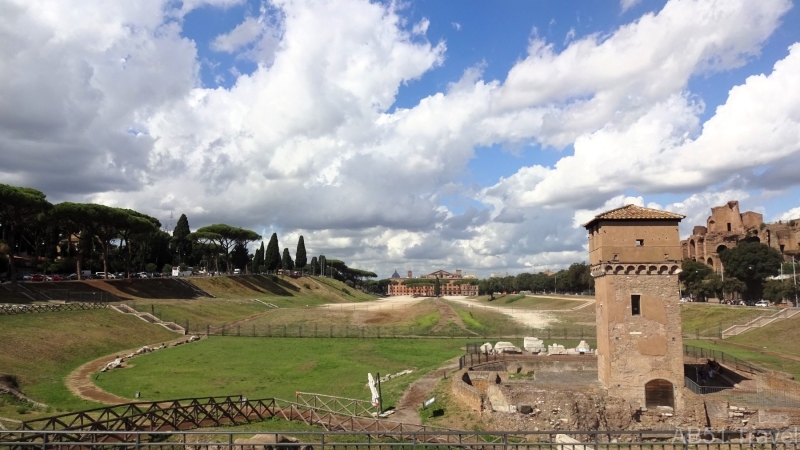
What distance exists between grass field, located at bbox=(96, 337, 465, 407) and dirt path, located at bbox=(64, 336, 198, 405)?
0.71m

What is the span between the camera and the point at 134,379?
103ft

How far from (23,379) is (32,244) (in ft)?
233

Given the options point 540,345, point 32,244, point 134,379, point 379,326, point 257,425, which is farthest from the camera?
point 32,244

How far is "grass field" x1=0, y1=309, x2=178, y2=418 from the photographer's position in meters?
27.4

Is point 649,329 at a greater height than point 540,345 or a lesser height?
greater

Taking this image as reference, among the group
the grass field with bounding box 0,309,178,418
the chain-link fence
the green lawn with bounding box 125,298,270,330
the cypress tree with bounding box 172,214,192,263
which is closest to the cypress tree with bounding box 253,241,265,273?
the cypress tree with bounding box 172,214,192,263

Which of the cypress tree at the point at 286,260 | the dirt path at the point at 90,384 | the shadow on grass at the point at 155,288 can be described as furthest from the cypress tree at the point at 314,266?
the dirt path at the point at 90,384

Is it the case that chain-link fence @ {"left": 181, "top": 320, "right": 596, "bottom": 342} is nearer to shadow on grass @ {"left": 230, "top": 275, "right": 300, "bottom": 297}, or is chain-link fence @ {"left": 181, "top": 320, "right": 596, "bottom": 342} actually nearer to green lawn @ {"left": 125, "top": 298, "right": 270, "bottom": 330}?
green lawn @ {"left": 125, "top": 298, "right": 270, "bottom": 330}

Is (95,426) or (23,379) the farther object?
(23,379)

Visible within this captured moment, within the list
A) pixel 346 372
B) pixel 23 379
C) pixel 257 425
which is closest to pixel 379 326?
pixel 346 372

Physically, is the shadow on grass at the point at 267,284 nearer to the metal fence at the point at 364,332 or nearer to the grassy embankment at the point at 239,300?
the grassy embankment at the point at 239,300

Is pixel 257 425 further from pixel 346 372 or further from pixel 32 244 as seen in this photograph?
pixel 32 244

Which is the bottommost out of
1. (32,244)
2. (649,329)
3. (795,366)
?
(795,366)

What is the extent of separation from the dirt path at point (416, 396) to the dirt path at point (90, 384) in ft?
43.6
